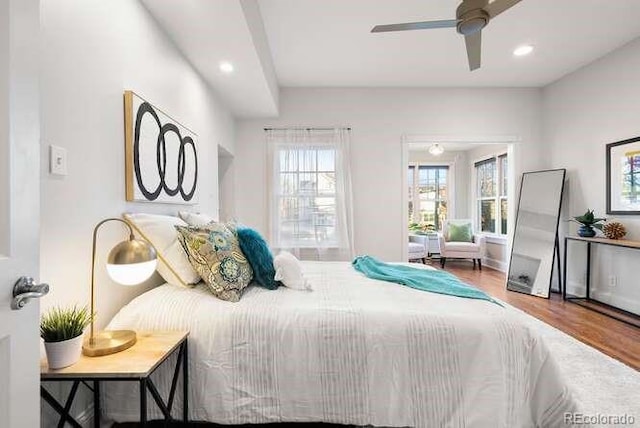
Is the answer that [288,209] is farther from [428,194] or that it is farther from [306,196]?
[428,194]

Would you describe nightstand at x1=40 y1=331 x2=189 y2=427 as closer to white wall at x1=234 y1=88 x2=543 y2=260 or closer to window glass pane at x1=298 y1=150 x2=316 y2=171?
white wall at x1=234 y1=88 x2=543 y2=260

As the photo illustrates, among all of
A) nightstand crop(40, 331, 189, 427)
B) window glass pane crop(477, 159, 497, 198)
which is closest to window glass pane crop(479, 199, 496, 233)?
window glass pane crop(477, 159, 497, 198)

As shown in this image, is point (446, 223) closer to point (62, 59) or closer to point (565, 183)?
point (565, 183)

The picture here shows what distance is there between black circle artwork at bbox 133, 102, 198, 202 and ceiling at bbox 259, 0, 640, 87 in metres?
1.27

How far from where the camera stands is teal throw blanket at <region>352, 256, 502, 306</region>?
184cm

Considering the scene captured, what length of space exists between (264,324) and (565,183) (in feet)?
14.3

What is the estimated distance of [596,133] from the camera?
3.70 m

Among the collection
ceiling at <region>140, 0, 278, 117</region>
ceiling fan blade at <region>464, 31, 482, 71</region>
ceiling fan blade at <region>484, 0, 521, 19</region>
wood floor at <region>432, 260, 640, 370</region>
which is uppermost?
ceiling at <region>140, 0, 278, 117</region>

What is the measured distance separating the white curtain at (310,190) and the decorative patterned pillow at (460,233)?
3.14 m

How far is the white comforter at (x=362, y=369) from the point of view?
1433 millimetres

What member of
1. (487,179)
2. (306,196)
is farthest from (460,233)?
(306,196)

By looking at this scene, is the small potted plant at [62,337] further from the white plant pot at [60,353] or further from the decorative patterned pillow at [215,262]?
the decorative patterned pillow at [215,262]

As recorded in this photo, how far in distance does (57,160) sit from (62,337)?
69 cm

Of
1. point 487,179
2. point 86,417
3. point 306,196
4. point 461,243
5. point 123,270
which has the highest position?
point 487,179
